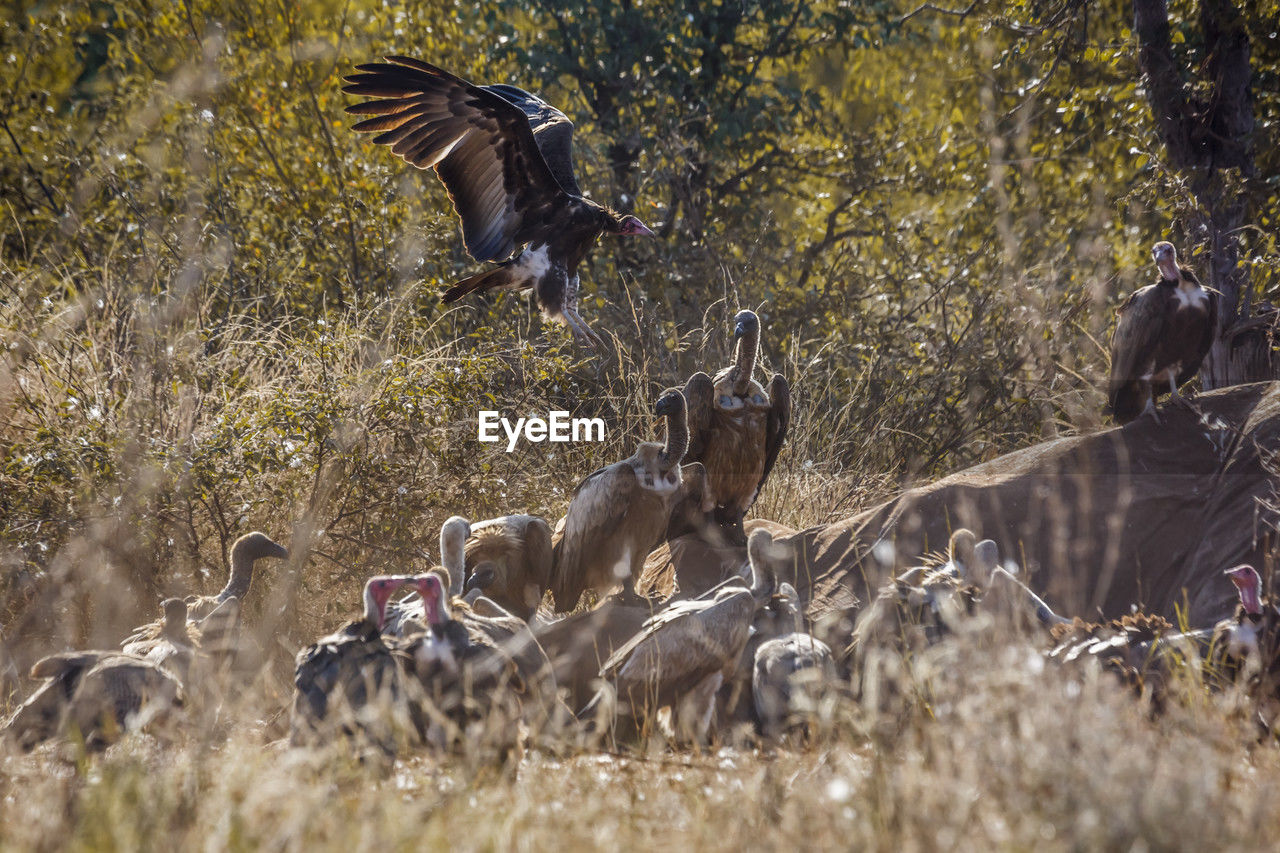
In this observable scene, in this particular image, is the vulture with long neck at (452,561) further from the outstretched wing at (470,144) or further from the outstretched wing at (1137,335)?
the outstretched wing at (1137,335)

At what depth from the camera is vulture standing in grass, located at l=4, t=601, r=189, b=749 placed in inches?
163

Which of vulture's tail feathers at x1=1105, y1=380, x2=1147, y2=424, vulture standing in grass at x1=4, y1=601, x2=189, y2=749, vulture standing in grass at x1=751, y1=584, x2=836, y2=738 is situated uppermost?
vulture's tail feathers at x1=1105, y1=380, x2=1147, y2=424

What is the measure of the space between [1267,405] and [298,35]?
8359 mm

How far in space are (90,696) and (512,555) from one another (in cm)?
275

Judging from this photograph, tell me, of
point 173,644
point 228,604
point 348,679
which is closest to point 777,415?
point 228,604

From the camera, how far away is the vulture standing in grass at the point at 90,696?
4.13 meters

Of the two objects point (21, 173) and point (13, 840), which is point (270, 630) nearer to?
point (13, 840)

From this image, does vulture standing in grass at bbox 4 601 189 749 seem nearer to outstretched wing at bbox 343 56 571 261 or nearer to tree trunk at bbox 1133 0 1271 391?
outstretched wing at bbox 343 56 571 261

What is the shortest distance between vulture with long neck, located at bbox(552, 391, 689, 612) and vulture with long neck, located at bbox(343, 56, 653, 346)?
106 cm

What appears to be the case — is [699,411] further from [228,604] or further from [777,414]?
[228,604]

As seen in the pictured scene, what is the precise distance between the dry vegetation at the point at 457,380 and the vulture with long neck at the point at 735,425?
1138mm

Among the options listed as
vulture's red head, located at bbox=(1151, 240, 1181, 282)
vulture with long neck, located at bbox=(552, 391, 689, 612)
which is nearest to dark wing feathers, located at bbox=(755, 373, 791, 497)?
vulture with long neck, located at bbox=(552, 391, 689, 612)

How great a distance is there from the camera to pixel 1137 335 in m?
6.75

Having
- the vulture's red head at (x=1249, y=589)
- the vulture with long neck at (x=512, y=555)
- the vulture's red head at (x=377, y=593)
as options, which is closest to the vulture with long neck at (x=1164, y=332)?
the vulture's red head at (x=1249, y=589)
